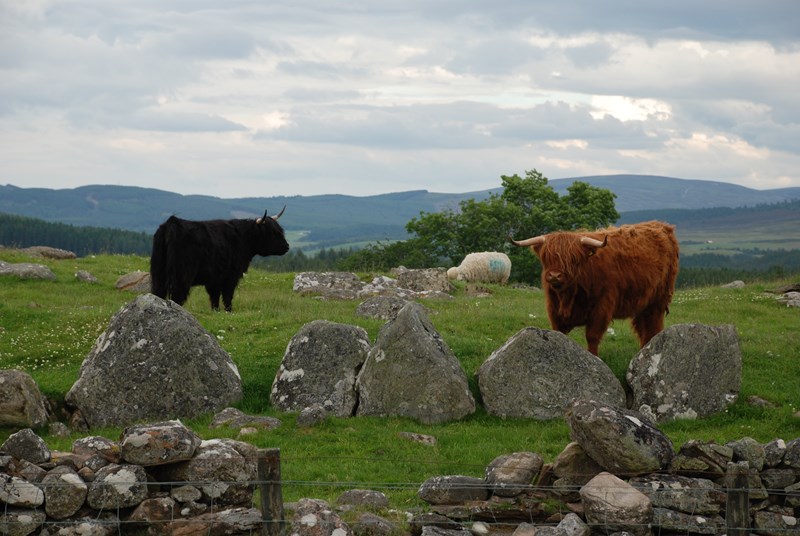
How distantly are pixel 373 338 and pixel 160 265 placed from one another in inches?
263

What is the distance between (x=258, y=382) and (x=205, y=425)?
226 cm

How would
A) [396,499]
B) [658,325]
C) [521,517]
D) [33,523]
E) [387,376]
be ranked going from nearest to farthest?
1. [33,523]
2. [521,517]
3. [396,499]
4. [387,376]
5. [658,325]

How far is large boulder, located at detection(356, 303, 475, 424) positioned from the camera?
17.4 meters

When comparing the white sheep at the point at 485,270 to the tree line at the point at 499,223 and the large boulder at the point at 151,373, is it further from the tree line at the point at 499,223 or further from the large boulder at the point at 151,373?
the large boulder at the point at 151,373

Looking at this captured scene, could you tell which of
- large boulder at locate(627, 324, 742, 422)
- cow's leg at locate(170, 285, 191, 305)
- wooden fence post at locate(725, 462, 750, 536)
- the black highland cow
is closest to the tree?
the black highland cow

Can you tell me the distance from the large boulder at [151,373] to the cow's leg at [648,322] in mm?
9319

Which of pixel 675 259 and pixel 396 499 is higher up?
pixel 675 259

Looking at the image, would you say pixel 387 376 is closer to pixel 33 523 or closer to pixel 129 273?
pixel 33 523

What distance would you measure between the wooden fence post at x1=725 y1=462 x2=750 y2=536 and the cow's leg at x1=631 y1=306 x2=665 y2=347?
1190 cm

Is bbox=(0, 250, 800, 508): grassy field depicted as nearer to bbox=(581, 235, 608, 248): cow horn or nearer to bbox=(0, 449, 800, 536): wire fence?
bbox=(0, 449, 800, 536): wire fence

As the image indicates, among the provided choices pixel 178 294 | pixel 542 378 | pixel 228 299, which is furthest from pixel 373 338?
pixel 228 299

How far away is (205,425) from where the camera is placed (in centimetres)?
1688

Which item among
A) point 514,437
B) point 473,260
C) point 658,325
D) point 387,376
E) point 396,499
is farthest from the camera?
point 473,260

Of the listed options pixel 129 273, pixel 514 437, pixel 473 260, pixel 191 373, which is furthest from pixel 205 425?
pixel 473 260
